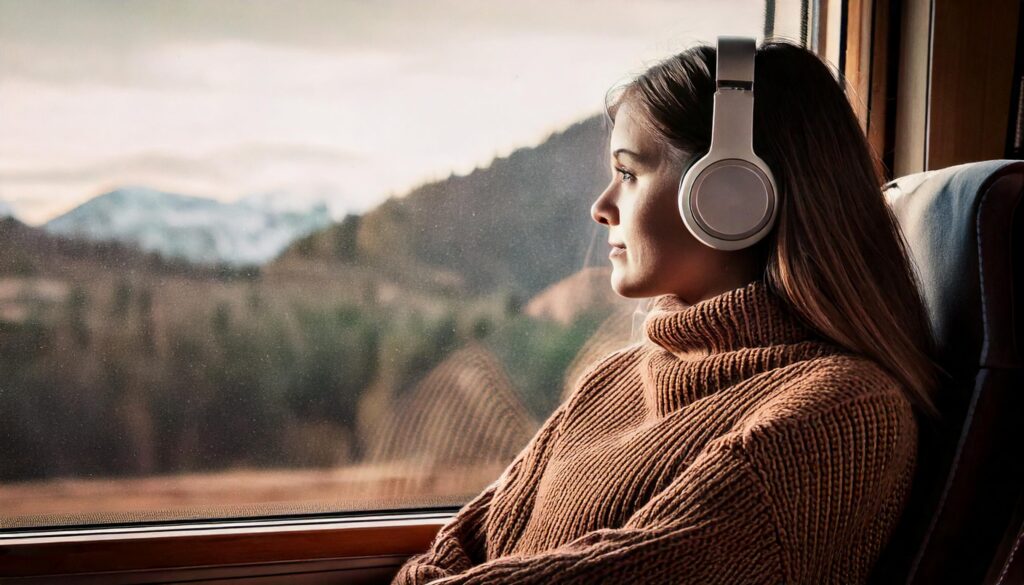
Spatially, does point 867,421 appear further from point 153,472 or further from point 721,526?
point 153,472

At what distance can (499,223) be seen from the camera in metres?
1.40

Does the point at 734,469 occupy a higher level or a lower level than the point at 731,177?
lower

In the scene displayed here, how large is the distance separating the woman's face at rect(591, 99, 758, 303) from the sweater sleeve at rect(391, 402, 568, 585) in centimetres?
26

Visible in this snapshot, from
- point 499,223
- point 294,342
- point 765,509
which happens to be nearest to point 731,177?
point 765,509

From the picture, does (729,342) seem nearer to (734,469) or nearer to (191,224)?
(734,469)

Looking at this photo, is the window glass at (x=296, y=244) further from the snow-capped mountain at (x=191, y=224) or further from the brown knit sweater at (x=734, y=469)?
the brown knit sweater at (x=734, y=469)

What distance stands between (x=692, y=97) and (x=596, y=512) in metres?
0.51

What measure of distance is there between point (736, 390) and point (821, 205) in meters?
0.24

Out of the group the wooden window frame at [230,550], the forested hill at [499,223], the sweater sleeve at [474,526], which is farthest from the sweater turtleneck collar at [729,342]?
the wooden window frame at [230,550]

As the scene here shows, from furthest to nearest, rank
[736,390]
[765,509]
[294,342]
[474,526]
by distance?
1. [294,342]
2. [474,526]
3. [736,390]
4. [765,509]

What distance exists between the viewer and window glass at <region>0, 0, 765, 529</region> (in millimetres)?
1265

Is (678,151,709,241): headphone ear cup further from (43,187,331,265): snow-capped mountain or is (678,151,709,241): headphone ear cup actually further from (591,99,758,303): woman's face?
(43,187,331,265): snow-capped mountain

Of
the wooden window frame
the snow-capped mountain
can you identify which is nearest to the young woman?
the wooden window frame

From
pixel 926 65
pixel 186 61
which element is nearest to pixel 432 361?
pixel 186 61
